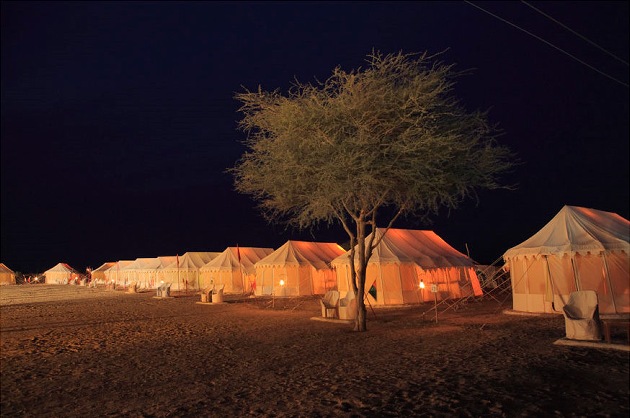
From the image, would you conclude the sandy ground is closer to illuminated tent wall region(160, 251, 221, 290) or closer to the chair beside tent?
the chair beside tent

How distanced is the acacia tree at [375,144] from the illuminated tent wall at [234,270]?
24.6 m

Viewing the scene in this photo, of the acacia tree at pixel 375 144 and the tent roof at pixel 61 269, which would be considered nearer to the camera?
the acacia tree at pixel 375 144

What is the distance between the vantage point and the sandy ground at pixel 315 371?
22.1 ft

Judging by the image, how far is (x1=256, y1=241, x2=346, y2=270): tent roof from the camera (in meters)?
32.1

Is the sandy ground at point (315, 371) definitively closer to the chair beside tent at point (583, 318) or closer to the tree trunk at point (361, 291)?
the tree trunk at point (361, 291)

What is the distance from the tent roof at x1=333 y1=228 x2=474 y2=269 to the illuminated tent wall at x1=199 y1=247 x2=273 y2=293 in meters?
16.6

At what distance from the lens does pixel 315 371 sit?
913 cm

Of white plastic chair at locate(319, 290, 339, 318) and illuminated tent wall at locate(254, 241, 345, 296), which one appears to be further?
illuminated tent wall at locate(254, 241, 345, 296)

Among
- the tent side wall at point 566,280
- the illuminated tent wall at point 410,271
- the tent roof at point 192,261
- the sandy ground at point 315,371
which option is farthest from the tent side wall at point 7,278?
the tent roof at point 192,261

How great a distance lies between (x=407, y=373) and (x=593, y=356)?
4.15 m

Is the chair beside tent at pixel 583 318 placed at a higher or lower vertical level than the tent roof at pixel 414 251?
lower

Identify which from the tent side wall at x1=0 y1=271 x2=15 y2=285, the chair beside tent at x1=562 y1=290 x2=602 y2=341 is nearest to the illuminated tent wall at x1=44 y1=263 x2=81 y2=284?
the tent side wall at x1=0 y1=271 x2=15 y2=285

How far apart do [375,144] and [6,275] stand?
1171 centimetres

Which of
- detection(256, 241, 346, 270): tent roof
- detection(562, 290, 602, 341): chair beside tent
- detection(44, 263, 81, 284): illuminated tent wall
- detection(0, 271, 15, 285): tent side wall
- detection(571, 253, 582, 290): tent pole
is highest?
detection(44, 263, 81, 284): illuminated tent wall
